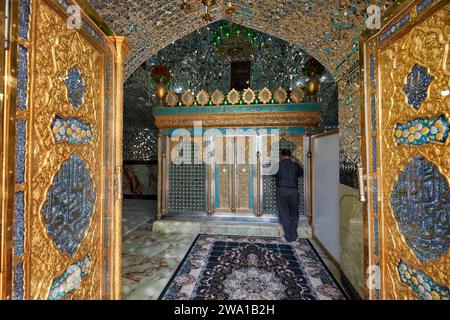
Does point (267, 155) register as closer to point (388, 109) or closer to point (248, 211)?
point (248, 211)

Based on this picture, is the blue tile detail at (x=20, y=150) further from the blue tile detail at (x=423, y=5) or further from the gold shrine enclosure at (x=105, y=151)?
the blue tile detail at (x=423, y=5)

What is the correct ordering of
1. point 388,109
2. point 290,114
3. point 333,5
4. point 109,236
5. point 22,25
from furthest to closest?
point 290,114 → point 333,5 → point 109,236 → point 388,109 → point 22,25

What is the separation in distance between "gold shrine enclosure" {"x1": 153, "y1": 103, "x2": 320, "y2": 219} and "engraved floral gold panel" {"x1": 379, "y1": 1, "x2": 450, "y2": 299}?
2.54 m

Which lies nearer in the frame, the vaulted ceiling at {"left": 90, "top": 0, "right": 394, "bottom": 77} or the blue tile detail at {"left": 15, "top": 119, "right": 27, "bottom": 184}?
the blue tile detail at {"left": 15, "top": 119, "right": 27, "bottom": 184}

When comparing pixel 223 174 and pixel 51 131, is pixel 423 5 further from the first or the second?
pixel 223 174

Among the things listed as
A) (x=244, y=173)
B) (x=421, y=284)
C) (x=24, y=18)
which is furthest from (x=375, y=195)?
(x=244, y=173)

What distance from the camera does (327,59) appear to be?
2.30 metres

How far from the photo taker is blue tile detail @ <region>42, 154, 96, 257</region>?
1.03 m

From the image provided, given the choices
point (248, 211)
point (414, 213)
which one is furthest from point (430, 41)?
point (248, 211)

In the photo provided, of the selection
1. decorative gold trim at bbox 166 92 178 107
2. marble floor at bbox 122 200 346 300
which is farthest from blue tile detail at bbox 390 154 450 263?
decorative gold trim at bbox 166 92 178 107

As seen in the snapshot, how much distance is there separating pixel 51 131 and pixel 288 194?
3.24m

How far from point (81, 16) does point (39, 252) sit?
1.30 meters

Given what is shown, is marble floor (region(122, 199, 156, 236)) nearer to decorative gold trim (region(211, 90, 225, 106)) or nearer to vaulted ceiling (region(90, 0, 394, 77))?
decorative gold trim (region(211, 90, 225, 106))

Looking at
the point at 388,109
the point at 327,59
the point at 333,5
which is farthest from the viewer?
the point at 327,59
